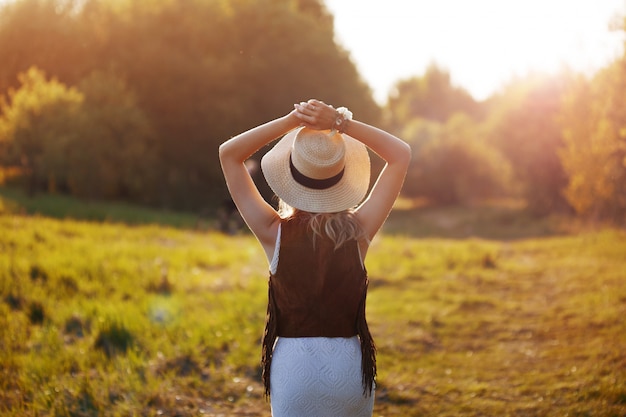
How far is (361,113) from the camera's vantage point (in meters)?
34.3

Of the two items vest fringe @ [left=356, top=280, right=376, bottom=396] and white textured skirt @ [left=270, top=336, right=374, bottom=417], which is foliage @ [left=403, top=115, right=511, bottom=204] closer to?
vest fringe @ [left=356, top=280, right=376, bottom=396]

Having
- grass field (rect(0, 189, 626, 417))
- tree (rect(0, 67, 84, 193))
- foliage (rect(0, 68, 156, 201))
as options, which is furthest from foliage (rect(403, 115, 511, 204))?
grass field (rect(0, 189, 626, 417))

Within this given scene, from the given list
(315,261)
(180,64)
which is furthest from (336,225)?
(180,64)

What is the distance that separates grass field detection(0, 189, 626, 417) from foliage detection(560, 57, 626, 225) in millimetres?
2152

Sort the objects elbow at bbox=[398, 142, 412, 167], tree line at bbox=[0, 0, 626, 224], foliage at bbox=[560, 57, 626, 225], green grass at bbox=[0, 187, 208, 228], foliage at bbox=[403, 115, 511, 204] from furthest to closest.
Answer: foliage at bbox=[403, 115, 511, 204] < tree line at bbox=[0, 0, 626, 224] < green grass at bbox=[0, 187, 208, 228] < foliage at bbox=[560, 57, 626, 225] < elbow at bbox=[398, 142, 412, 167]

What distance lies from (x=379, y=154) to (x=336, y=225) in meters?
0.39

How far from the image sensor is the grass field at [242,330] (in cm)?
586

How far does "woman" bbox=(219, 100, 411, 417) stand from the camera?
2625 millimetres

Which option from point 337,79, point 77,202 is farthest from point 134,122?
point 337,79

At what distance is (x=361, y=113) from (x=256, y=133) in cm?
3197

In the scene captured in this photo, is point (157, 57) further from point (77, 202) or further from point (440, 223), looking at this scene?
point (440, 223)

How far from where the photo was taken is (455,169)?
43.6 metres

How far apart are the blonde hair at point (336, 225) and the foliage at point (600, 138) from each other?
9.84 m

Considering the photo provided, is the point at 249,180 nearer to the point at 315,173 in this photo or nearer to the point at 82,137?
the point at 315,173
